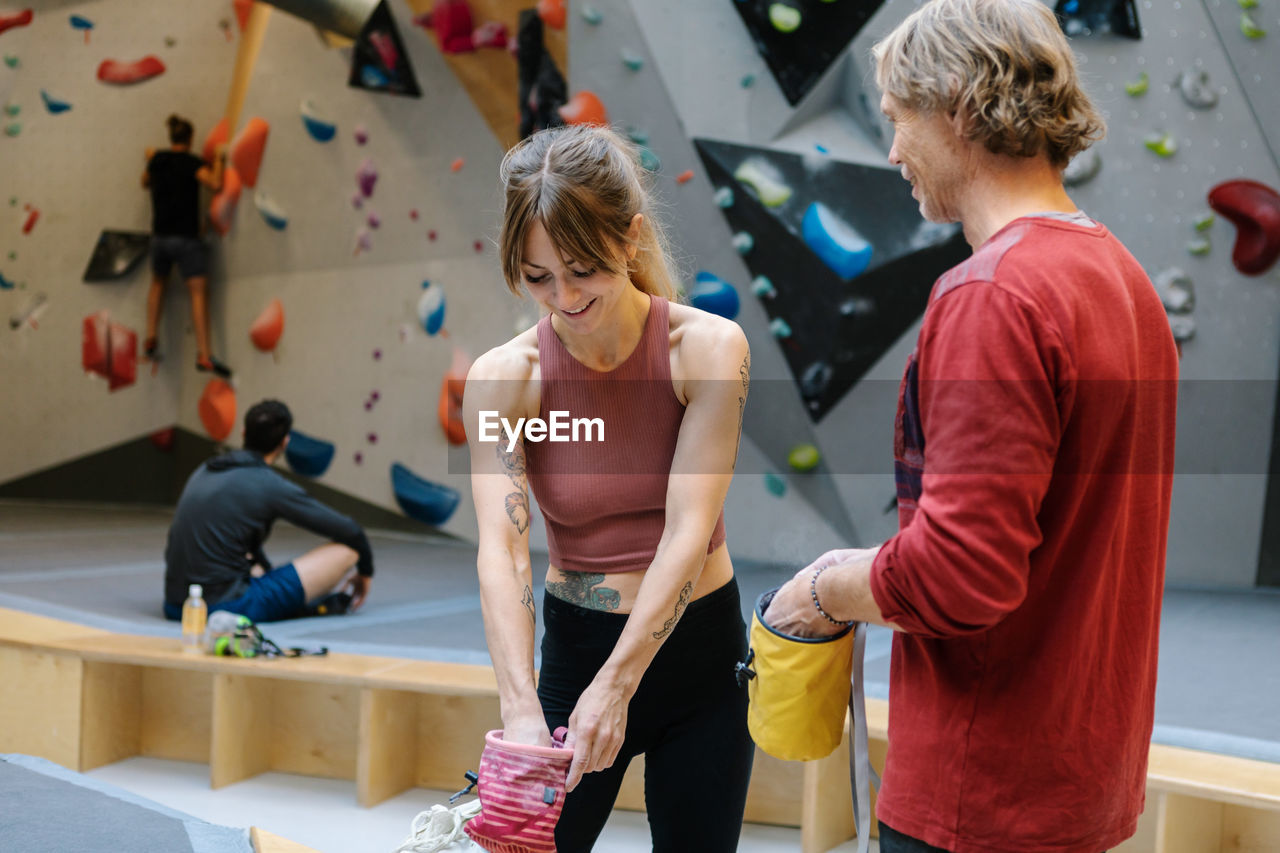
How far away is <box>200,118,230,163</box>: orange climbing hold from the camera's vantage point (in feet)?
23.5

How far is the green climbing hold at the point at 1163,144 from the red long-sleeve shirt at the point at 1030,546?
4.05 m

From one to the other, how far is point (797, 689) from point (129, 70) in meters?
7.45

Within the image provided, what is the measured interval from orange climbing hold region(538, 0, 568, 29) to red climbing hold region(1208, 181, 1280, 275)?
2.97 metres

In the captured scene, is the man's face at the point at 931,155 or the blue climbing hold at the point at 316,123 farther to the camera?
the blue climbing hold at the point at 316,123

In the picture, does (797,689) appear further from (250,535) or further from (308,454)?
(308,454)

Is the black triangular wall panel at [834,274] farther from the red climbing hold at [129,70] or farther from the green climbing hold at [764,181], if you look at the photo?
the red climbing hold at [129,70]

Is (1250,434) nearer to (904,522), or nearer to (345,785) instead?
(345,785)

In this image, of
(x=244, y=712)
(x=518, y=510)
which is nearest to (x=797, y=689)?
(x=518, y=510)

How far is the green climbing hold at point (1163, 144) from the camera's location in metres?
4.51

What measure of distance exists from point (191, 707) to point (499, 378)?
7.80ft

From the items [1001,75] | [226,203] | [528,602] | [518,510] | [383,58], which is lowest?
[226,203]

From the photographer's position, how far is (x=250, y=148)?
680 centimetres

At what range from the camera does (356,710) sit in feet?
10.4

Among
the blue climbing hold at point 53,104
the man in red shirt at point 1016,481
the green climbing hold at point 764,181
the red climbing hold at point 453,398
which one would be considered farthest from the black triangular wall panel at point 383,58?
the man in red shirt at point 1016,481
